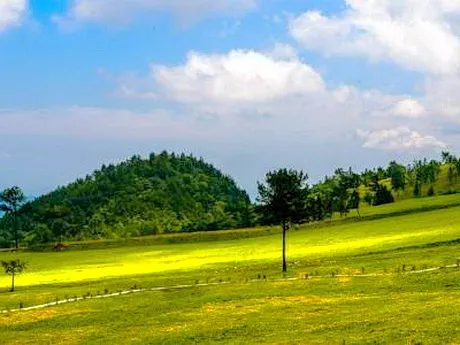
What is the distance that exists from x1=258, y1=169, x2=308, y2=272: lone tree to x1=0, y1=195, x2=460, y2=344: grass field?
7335mm

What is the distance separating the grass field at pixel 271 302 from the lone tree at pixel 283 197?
7.34 meters

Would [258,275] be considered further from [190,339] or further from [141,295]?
[190,339]

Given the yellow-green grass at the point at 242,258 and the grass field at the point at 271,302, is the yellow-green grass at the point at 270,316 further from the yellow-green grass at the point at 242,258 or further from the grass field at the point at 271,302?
the yellow-green grass at the point at 242,258

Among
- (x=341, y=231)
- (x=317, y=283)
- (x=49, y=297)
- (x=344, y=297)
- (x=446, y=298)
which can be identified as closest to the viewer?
(x=446, y=298)

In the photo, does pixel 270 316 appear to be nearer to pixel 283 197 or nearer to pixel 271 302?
pixel 271 302

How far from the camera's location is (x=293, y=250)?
11806 centimetres

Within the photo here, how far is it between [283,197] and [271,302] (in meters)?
27.7

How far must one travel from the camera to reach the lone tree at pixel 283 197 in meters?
81.2

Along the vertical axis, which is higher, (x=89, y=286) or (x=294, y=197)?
(x=294, y=197)

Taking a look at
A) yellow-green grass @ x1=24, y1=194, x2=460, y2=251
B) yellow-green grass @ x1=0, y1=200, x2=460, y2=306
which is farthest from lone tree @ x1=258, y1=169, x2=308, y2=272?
yellow-green grass @ x1=24, y1=194, x2=460, y2=251

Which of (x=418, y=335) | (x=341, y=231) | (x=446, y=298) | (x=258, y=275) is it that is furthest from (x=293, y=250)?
(x=418, y=335)

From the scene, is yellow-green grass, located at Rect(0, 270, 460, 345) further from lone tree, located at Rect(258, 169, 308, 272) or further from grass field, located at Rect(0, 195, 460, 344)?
lone tree, located at Rect(258, 169, 308, 272)

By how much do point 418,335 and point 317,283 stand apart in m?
28.4

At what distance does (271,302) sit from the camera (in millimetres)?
55156
